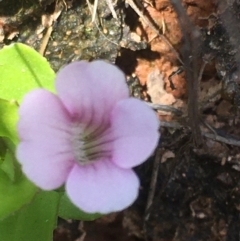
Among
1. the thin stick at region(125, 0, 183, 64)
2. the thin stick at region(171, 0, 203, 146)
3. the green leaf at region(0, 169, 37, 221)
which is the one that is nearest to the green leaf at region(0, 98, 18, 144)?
the green leaf at region(0, 169, 37, 221)

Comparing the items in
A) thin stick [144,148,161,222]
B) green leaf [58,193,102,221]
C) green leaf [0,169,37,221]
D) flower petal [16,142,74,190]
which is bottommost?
thin stick [144,148,161,222]

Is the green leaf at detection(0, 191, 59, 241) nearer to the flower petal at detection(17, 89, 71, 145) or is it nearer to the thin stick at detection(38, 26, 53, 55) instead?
the flower petal at detection(17, 89, 71, 145)

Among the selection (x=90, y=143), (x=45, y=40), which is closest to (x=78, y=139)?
(x=90, y=143)

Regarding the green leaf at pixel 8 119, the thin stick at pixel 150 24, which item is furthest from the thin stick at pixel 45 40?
the green leaf at pixel 8 119

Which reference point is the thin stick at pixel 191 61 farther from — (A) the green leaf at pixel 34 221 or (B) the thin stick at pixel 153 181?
(A) the green leaf at pixel 34 221

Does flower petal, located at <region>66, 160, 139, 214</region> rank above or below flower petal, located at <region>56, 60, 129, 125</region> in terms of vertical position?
below

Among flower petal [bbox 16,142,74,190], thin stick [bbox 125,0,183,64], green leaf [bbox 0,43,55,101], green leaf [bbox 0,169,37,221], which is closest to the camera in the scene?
flower petal [bbox 16,142,74,190]

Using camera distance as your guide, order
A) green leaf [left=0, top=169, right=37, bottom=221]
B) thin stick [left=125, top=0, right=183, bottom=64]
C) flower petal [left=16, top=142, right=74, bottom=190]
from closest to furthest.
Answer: flower petal [left=16, top=142, right=74, bottom=190] → green leaf [left=0, top=169, right=37, bottom=221] → thin stick [left=125, top=0, right=183, bottom=64]
